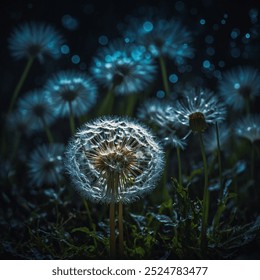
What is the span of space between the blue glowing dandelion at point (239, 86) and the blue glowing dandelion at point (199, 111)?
11.8 inches

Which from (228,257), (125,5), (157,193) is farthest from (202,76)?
(228,257)

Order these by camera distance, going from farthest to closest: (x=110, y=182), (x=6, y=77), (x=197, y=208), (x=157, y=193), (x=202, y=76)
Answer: (x=6, y=77) → (x=202, y=76) → (x=157, y=193) → (x=197, y=208) → (x=110, y=182)

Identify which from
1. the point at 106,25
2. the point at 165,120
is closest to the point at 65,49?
the point at 106,25

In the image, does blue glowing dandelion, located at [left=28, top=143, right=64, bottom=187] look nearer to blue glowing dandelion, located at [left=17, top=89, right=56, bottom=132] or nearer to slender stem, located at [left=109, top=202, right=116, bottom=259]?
blue glowing dandelion, located at [left=17, top=89, right=56, bottom=132]

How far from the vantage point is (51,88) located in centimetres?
122

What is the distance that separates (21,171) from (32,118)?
192mm

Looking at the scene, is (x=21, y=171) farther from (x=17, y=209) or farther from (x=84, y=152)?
(x=84, y=152)

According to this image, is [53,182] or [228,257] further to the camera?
[53,182]

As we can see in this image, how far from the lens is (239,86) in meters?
A: 1.28

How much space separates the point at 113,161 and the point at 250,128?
1.55ft

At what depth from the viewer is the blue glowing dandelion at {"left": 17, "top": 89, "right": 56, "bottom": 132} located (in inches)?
53.9

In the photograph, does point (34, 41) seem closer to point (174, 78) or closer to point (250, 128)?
point (174, 78)

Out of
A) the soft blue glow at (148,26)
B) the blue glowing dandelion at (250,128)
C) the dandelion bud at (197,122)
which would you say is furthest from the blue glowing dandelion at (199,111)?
the soft blue glow at (148,26)

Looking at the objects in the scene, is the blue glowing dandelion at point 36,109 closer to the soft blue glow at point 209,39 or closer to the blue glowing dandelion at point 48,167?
the blue glowing dandelion at point 48,167
